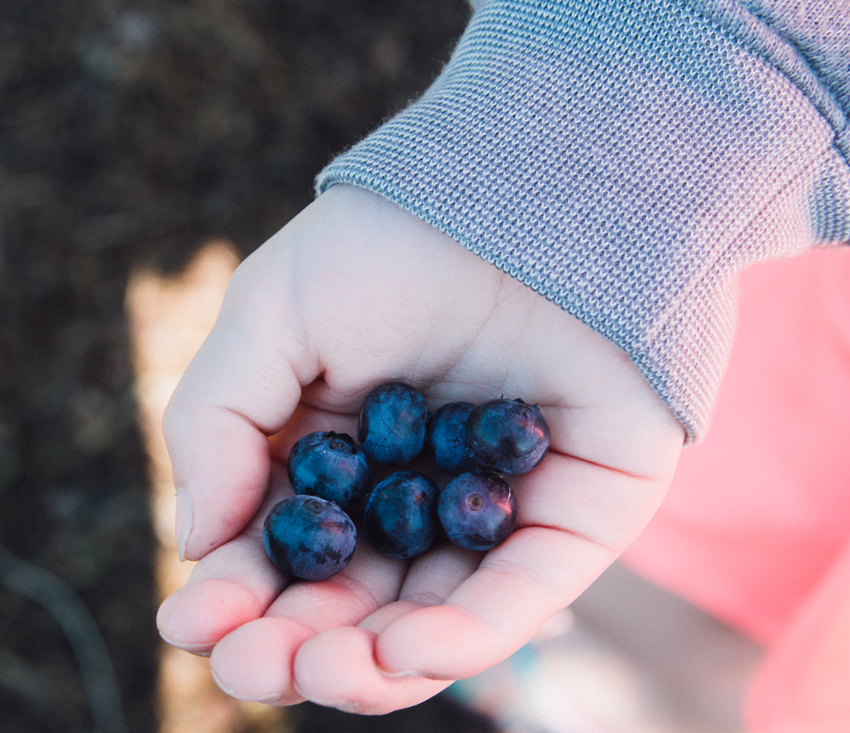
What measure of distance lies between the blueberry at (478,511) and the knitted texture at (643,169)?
0.34 metres

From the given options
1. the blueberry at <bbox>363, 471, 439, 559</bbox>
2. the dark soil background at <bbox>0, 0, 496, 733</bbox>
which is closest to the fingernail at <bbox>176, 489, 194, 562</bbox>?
the blueberry at <bbox>363, 471, 439, 559</bbox>

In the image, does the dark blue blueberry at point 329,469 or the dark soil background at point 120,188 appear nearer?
the dark blue blueberry at point 329,469

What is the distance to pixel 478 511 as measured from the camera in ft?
3.98

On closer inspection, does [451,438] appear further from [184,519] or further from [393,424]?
[184,519]

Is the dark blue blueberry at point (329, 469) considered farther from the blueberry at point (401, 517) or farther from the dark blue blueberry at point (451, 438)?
the dark blue blueberry at point (451, 438)

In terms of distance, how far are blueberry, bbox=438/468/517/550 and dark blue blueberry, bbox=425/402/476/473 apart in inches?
3.6

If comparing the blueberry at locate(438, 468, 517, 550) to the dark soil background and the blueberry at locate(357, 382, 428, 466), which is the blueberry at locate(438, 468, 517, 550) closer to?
the blueberry at locate(357, 382, 428, 466)

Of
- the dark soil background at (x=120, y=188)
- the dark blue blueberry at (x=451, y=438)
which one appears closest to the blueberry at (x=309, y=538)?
the dark blue blueberry at (x=451, y=438)

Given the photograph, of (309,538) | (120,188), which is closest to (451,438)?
(309,538)

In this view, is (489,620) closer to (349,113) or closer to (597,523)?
(597,523)

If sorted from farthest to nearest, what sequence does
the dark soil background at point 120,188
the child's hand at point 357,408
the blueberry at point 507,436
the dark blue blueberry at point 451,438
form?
1. the dark soil background at point 120,188
2. the dark blue blueberry at point 451,438
3. the blueberry at point 507,436
4. the child's hand at point 357,408

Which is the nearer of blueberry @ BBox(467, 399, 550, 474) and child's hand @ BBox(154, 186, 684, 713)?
child's hand @ BBox(154, 186, 684, 713)

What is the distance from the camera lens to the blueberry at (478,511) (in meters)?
1.21

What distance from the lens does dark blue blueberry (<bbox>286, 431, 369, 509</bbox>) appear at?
128 centimetres
